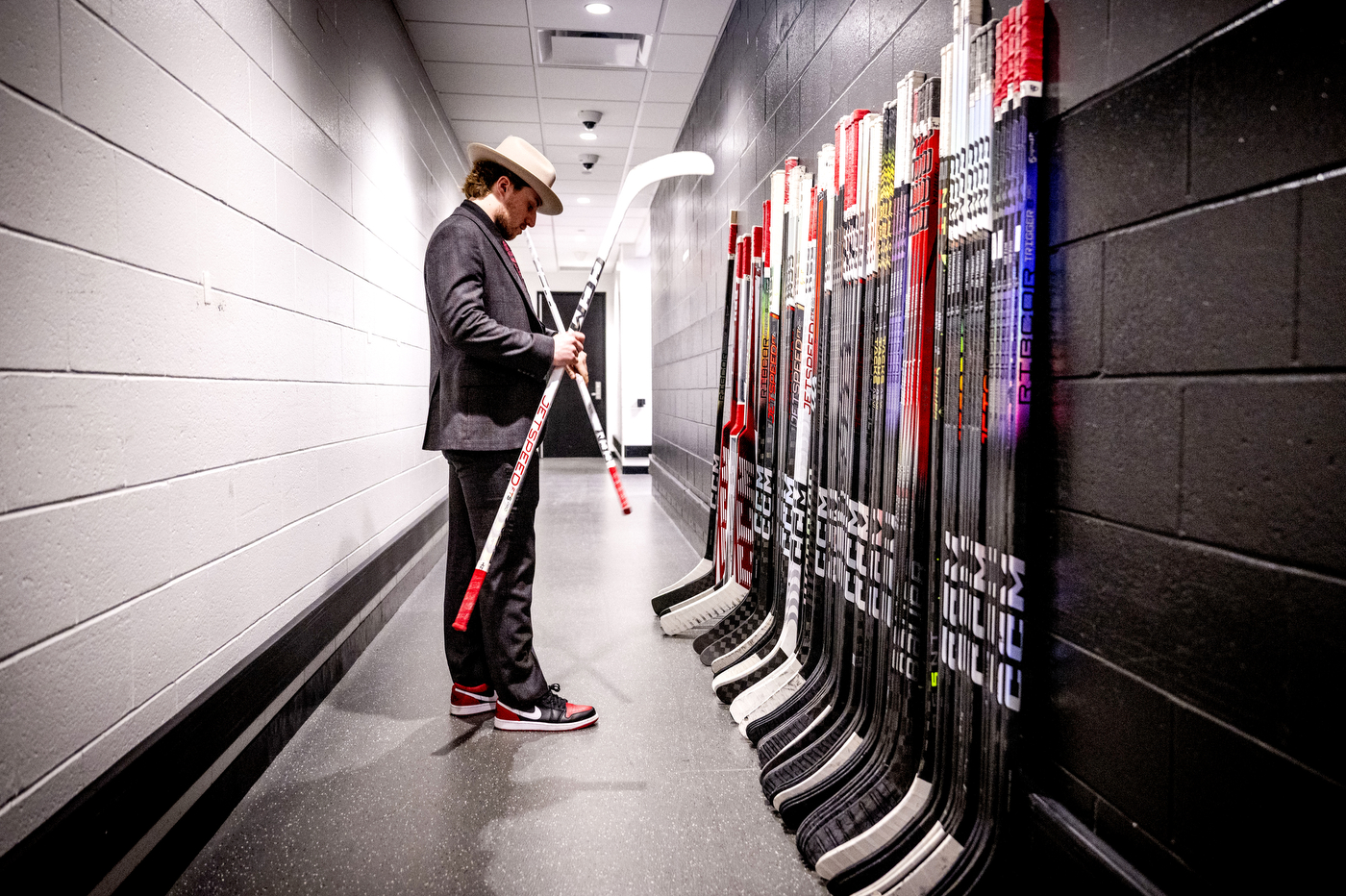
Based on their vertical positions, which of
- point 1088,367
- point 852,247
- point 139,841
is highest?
point 852,247

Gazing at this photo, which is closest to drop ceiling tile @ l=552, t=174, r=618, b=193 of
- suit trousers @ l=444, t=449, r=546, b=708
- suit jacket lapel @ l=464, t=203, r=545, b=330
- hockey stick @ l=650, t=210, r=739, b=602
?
hockey stick @ l=650, t=210, r=739, b=602

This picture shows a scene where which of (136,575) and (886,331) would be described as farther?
(886,331)

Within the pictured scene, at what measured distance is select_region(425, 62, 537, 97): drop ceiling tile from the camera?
4.39 metres

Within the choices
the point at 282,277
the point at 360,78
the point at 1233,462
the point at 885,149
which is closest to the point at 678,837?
the point at 1233,462

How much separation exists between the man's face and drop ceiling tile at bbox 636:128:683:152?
380 cm

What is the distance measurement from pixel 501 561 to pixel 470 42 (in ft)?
10.5

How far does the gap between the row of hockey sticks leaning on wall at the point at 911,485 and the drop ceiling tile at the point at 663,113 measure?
3.26 m

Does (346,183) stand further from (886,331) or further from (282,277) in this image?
(886,331)

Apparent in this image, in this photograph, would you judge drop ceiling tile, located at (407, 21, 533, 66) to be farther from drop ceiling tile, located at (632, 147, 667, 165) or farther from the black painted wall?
the black painted wall

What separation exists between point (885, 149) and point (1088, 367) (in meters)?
0.76

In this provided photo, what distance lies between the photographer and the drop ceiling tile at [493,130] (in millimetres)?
5402

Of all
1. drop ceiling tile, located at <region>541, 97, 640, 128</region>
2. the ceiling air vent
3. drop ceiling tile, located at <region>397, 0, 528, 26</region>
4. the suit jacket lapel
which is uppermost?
drop ceiling tile, located at <region>541, 97, 640, 128</region>

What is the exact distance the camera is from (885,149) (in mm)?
1667

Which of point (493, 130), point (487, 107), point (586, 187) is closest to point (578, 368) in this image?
point (487, 107)
